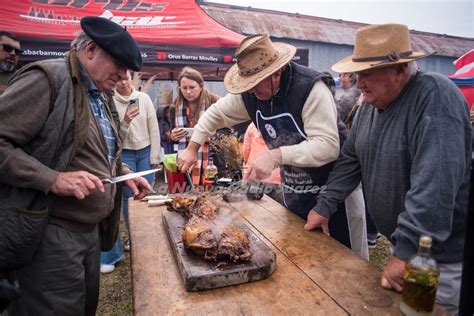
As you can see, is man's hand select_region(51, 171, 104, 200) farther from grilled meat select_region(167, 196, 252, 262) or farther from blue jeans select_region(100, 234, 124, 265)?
blue jeans select_region(100, 234, 124, 265)

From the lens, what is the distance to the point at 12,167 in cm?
160

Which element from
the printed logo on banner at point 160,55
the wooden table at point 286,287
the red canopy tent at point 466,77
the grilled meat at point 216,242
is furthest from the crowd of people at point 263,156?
the red canopy tent at point 466,77

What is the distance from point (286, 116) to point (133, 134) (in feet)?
8.47

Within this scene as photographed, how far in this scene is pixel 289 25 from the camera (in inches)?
514

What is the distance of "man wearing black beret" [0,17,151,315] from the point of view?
1644 mm

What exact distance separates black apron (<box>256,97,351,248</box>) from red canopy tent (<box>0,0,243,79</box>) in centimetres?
406

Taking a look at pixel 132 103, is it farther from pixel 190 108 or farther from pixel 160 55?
pixel 160 55

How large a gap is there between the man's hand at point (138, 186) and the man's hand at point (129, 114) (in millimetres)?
1662

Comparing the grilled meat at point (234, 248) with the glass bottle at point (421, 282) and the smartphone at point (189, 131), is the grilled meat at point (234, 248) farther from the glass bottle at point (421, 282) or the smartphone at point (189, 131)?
the smartphone at point (189, 131)

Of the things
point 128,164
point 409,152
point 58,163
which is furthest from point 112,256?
point 409,152

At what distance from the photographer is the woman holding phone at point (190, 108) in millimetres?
4480

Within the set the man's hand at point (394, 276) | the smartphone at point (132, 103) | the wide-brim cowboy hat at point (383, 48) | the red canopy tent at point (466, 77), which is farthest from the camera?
the red canopy tent at point (466, 77)

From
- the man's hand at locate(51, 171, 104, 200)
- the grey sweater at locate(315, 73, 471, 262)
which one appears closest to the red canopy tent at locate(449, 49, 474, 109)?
the grey sweater at locate(315, 73, 471, 262)

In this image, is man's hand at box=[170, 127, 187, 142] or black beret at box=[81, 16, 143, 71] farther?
man's hand at box=[170, 127, 187, 142]
